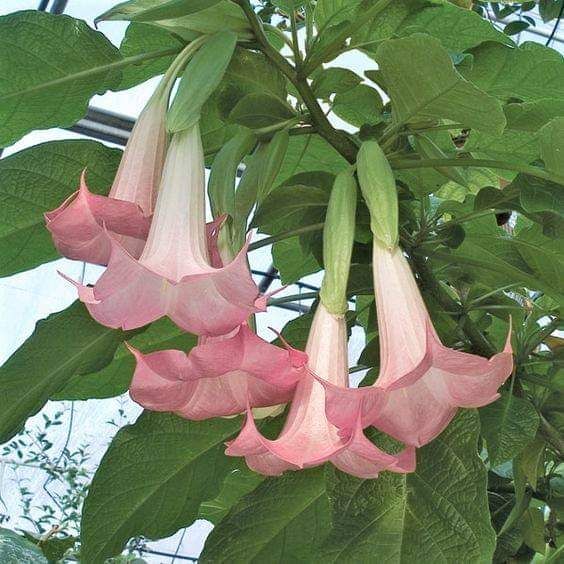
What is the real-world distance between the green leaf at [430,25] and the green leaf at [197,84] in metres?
0.19

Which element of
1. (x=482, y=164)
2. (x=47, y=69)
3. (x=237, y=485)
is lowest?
(x=237, y=485)

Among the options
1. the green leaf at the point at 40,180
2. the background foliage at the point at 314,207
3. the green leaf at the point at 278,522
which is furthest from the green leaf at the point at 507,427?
the green leaf at the point at 40,180

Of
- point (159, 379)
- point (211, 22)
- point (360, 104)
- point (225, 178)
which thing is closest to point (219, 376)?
point (159, 379)

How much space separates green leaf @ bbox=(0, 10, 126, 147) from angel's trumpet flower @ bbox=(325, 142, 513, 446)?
0.28 m

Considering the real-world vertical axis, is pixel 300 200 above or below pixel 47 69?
below

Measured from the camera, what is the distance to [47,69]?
659 mm

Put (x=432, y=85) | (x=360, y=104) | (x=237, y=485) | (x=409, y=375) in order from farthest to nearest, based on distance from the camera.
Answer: (x=237, y=485) < (x=360, y=104) < (x=432, y=85) < (x=409, y=375)

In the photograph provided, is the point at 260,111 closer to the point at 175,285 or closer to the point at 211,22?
the point at 211,22

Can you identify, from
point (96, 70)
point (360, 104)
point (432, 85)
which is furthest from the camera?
point (360, 104)

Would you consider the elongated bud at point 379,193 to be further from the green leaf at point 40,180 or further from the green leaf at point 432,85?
the green leaf at point 40,180

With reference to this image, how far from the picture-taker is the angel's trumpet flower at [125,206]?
0.49 m

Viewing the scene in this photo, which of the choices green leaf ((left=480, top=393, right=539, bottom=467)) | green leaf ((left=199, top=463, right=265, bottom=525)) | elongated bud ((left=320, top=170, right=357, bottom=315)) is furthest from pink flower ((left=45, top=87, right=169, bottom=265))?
green leaf ((left=199, top=463, right=265, bottom=525))

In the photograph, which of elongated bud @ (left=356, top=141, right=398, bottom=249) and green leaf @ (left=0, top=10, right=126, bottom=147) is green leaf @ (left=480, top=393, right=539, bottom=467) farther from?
green leaf @ (left=0, top=10, right=126, bottom=147)

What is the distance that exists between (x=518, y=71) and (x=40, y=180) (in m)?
0.37
